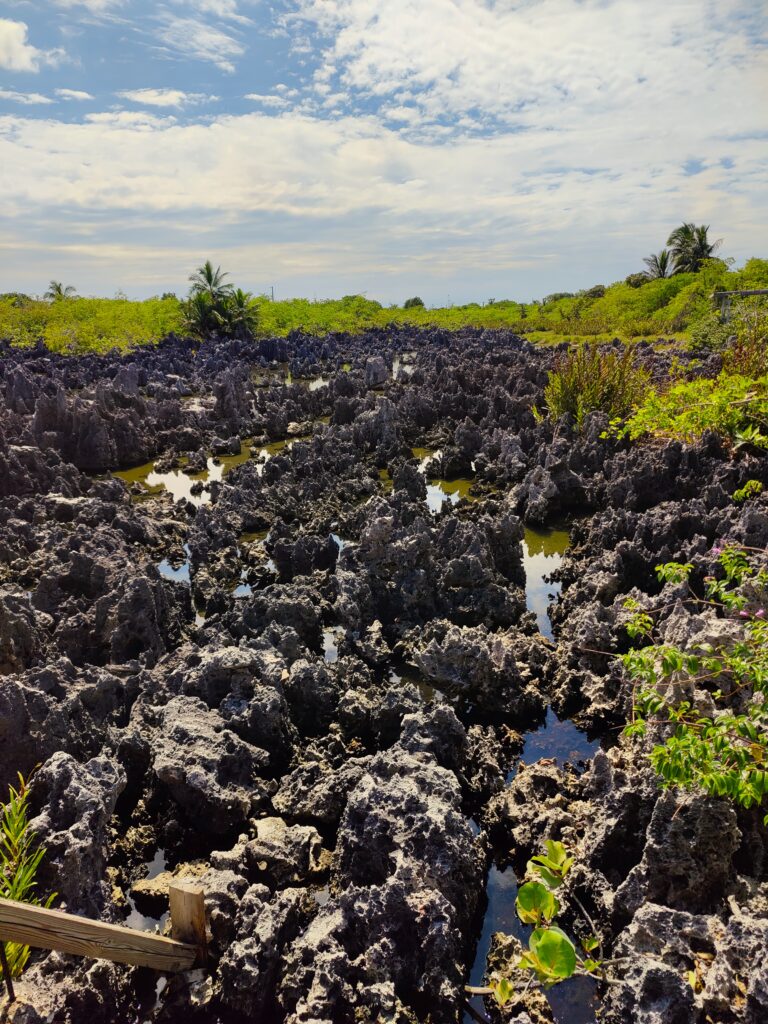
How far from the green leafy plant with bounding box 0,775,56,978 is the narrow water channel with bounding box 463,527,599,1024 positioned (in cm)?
232

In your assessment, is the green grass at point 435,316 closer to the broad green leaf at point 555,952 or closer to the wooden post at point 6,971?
the broad green leaf at point 555,952

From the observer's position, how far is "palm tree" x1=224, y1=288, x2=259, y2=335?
1540 inches

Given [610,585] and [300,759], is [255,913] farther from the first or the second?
[610,585]

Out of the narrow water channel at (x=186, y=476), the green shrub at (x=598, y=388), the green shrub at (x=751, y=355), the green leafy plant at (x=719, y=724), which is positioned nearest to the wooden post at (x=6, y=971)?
the green leafy plant at (x=719, y=724)

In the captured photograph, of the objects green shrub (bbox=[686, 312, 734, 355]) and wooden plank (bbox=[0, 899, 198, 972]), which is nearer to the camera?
wooden plank (bbox=[0, 899, 198, 972])

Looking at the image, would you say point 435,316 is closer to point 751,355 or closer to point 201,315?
point 201,315

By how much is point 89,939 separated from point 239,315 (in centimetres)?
3971

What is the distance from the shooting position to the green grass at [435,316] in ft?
117

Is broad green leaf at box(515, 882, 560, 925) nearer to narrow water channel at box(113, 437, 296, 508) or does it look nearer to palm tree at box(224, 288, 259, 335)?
narrow water channel at box(113, 437, 296, 508)

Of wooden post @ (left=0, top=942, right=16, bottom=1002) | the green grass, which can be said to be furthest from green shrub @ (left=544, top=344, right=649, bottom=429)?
the green grass

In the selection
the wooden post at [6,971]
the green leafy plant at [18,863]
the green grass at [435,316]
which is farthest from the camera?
the green grass at [435,316]

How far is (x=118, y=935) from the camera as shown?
3.03 meters

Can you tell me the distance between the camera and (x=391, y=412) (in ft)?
52.3

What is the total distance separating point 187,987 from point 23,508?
9211 millimetres
